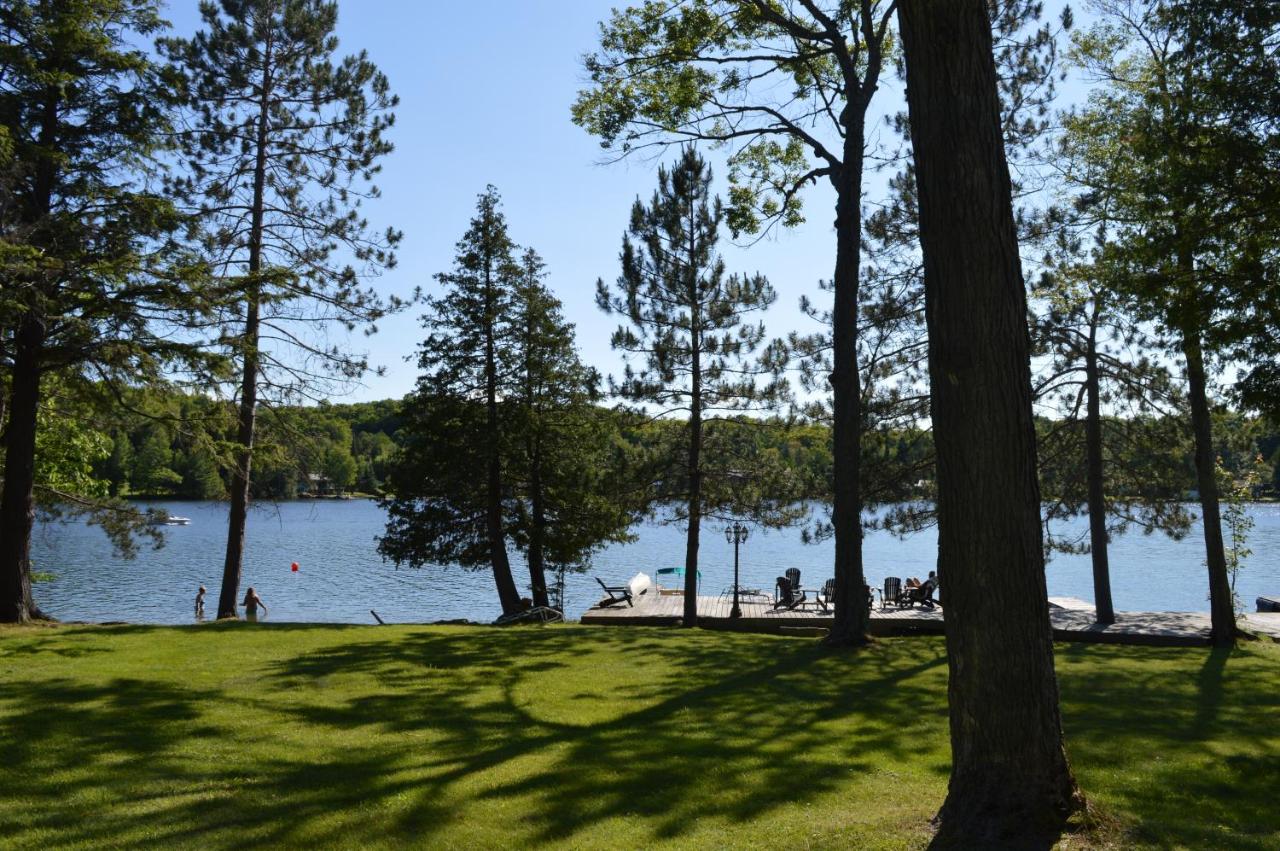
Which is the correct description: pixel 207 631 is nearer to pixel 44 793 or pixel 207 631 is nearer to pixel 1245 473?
pixel 44 793

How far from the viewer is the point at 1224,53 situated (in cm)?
880

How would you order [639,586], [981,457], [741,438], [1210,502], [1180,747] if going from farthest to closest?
[639,586] → [741,438] → [1210,502] → [1180,747] → [981,457]

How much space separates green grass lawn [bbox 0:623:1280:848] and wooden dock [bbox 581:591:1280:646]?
6641 mm

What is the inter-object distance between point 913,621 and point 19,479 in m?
16.4

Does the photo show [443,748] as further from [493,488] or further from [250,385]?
[493,488]

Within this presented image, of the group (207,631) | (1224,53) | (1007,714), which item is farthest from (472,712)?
(1224,53)

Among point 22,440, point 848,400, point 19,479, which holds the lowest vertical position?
point 19,479

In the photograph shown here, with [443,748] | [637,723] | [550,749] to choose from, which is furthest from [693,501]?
[443,748]

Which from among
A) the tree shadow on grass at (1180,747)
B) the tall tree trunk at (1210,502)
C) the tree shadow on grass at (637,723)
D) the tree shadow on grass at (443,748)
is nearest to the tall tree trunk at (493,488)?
the tree shadow on grass at (637,723)

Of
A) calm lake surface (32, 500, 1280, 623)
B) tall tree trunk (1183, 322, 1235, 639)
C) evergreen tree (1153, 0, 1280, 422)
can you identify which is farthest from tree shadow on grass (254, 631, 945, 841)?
calm lake surface (32, 500, 1280, 623)

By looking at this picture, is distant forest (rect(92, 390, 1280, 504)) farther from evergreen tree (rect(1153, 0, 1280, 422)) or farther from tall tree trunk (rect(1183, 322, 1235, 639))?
evergreen tree (rect(1153, 0, 1280, 422))

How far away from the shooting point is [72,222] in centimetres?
1184

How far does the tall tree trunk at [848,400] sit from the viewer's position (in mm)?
12328

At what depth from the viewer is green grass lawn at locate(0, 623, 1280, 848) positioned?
181 inches
